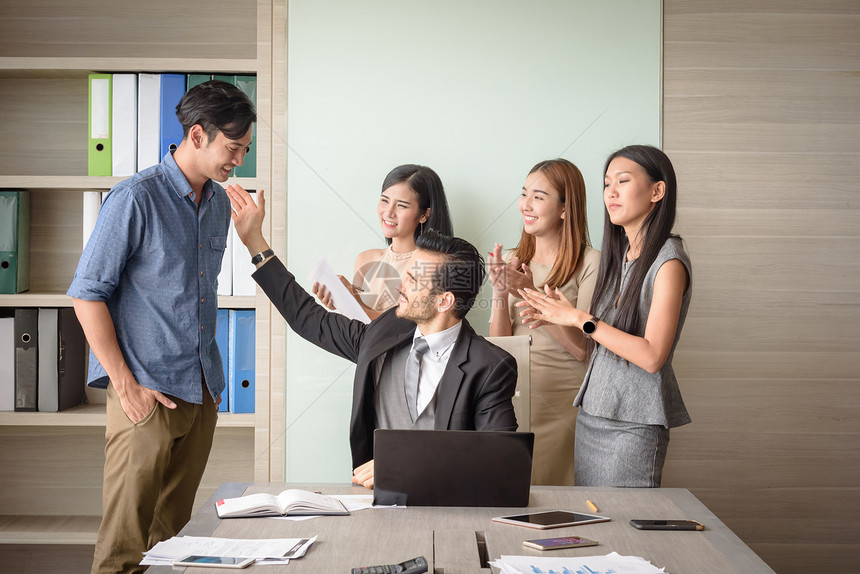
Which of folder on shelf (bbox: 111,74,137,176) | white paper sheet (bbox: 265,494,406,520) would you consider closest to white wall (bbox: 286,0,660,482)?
folder on shelf (bbox: 111,74,137,176)

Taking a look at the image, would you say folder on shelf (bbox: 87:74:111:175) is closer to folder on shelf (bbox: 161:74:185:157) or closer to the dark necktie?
folder on shelf (bbox: 161:74:185:157)

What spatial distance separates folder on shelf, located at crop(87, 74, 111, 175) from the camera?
2402mm

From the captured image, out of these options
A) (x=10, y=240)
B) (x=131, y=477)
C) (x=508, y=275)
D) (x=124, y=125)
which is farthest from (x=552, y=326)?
(x=10, y=240)

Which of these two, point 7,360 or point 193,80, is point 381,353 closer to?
point 193,80

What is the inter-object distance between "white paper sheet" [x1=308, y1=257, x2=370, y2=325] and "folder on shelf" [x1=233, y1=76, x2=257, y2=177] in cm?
Result: 40

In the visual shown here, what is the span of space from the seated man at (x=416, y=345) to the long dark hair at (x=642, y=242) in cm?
34

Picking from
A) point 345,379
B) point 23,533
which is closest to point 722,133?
point 345,379

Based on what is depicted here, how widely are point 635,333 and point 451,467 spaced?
719 millimetres

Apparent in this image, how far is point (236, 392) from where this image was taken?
8.19 ft

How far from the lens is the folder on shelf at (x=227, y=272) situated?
8.09ft

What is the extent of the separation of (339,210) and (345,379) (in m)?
0.60

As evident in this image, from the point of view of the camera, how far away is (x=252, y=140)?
248 centimetres

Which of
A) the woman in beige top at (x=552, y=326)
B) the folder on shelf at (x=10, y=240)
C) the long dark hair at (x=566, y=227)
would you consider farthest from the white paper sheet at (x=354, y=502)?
the folder on shelf at (x=10, y=240)

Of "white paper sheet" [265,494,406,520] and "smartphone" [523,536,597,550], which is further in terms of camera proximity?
"white paper sheet" [265,494,406,520]
